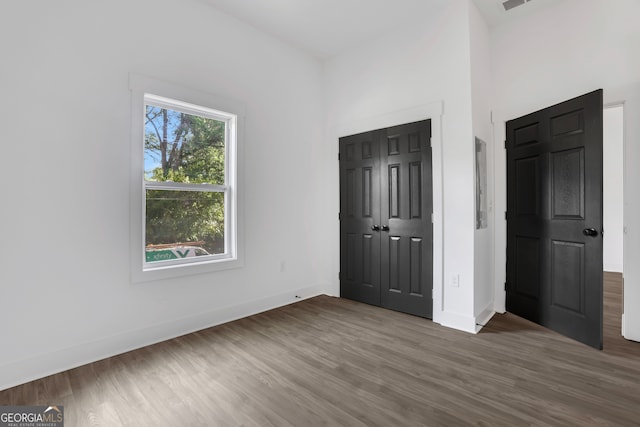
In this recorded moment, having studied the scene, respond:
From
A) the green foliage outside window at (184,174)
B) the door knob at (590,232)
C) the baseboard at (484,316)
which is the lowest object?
the baseboard at (484,316)

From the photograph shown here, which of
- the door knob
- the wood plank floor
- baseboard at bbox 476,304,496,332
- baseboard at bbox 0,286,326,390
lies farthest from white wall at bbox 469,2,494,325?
baseboard at bbox 0,286,326,390

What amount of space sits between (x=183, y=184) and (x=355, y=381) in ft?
7.51

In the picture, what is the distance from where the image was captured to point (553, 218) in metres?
2.96

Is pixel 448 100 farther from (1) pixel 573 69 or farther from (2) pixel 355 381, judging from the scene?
(2) pixel 355 381

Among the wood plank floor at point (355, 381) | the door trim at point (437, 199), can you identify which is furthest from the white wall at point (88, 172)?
the door trim at point (437, 199)

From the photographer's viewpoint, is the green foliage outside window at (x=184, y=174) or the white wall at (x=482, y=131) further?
the white wall at (x=482, y=131)

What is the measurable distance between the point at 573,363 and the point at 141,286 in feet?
11.5

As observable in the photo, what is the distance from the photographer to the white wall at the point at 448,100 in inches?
120

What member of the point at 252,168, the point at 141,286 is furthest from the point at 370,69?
the point at 141,286

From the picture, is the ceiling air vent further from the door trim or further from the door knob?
the door knob

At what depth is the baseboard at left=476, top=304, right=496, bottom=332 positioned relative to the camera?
10.1 ft

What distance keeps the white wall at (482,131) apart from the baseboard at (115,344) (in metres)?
2.29

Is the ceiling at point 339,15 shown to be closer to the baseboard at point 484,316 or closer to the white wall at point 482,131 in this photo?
the white wall at point 482,131

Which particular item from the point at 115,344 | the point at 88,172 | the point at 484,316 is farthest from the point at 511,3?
the point at 115,344
